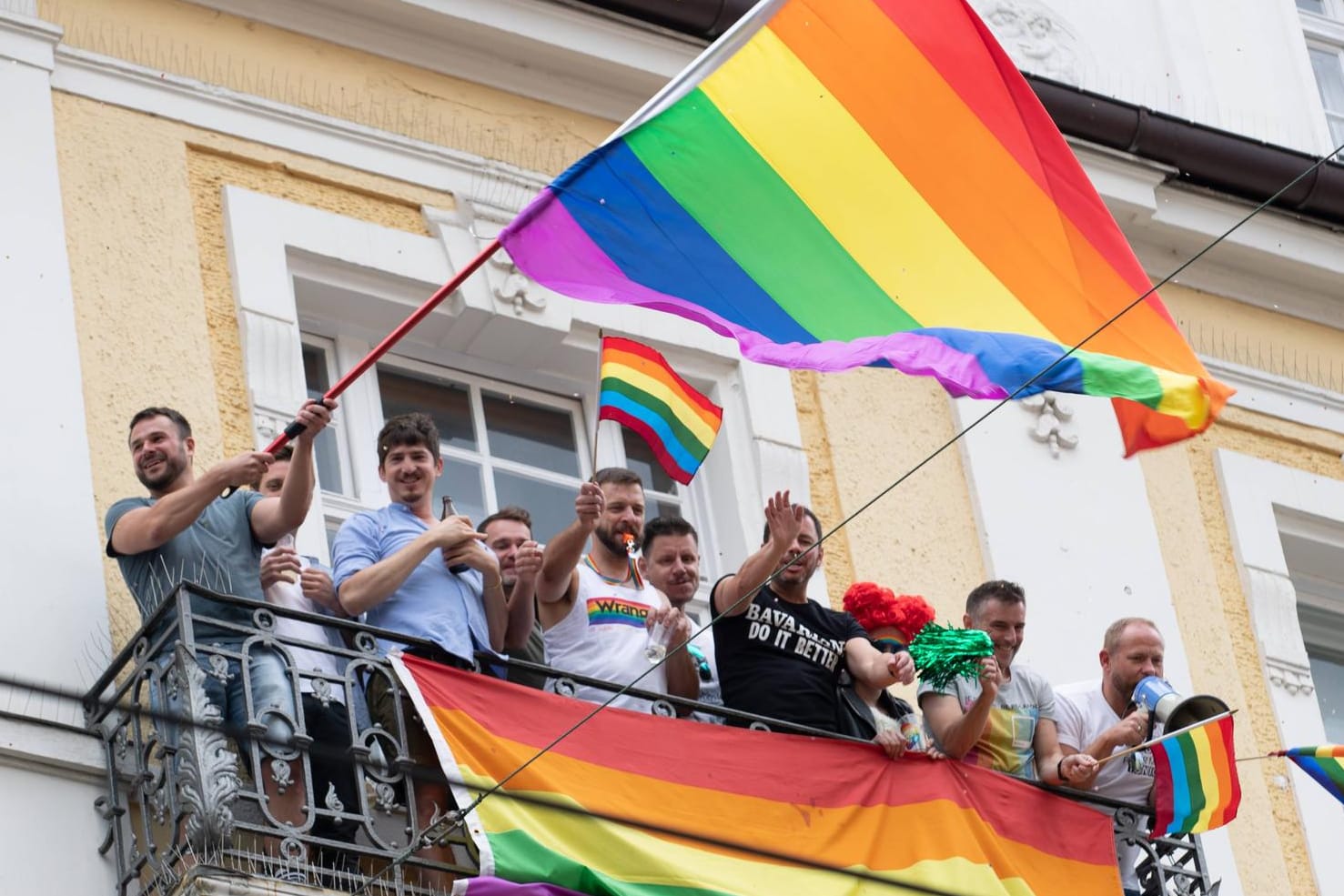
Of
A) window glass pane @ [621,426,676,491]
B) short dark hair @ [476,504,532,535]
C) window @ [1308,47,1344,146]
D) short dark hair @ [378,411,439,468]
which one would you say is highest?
window @ [1308,47,1344,146]

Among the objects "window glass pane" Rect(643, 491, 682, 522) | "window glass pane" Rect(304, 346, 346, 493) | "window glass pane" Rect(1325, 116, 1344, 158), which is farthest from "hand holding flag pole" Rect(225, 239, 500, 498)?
"window glass pane" Rect(1325, 116, 1344, 158)

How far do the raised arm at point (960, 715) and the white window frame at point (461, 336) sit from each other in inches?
59.8

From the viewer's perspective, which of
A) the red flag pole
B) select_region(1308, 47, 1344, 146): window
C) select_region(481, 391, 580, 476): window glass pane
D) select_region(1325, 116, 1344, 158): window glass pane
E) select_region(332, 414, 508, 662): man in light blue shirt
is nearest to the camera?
the red flag pole

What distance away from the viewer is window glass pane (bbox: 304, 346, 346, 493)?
1120 cm

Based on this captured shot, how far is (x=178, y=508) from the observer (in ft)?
29.9

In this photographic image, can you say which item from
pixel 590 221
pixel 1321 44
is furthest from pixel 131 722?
pixel 1321 44

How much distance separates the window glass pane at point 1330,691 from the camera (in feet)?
42.9

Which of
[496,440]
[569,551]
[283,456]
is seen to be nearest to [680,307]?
[569,551]

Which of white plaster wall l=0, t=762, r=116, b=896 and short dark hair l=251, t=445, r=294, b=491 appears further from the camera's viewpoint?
short dark hair l=251, t=445, r=294, b=491

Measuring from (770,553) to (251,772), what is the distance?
1.74 m

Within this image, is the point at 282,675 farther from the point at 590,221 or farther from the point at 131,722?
the point at 590,221

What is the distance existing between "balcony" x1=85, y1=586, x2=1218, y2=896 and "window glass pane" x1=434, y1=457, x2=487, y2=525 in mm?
2027

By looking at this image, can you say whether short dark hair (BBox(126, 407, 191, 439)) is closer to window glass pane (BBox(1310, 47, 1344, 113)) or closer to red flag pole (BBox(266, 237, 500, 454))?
red flag pole (BBox(266, 237, 500, 454))

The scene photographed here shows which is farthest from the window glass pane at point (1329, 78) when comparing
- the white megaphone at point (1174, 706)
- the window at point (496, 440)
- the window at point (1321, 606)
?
the white megaphone at point (1174, 706)
